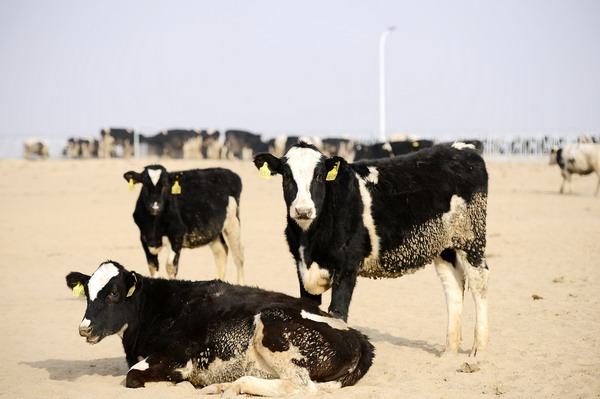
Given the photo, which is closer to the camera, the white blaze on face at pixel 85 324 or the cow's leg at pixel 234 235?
the white blaze on face at pixel 85 324

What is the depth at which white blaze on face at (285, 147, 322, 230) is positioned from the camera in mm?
7567

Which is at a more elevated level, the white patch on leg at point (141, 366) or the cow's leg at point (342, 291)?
the cow's leg at point (342, 291)

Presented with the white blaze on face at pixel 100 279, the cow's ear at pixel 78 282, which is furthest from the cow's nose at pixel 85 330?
the cow's ear at pixel 78 282

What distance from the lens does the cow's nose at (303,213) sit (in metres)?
7.50

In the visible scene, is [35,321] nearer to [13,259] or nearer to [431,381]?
[431,381]

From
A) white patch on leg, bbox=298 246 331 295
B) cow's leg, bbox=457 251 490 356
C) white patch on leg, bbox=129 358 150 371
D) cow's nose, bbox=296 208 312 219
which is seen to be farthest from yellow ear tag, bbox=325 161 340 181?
white patch on leg, bbox=129 358 150 371

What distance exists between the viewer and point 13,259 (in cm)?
1823

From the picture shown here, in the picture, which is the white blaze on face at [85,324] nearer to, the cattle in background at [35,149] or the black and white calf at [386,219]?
the black and white calf at [386,219]

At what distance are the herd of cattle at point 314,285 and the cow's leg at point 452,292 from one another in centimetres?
1

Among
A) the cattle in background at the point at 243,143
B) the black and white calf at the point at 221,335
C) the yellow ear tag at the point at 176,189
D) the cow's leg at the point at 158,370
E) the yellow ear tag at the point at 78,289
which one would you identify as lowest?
the cattle in background at the point at 243,143

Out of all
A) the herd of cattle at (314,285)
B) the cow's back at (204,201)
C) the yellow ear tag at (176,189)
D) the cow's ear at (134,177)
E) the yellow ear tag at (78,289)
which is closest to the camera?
the herd of cattle at (314,285)

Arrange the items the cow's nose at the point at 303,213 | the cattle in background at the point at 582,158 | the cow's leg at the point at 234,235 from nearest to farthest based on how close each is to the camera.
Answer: the cow's nose at the point at 303,213, the cow's leg at the point at 234,235, the cattle in background at the point at 582,158

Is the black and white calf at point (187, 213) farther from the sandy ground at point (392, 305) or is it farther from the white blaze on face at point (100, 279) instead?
the white blaze on face at point (100, 279)

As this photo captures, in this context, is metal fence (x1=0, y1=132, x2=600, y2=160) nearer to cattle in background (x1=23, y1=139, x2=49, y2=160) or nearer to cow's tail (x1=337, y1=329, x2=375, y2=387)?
cattle in background (x1=23, y1=139, x2=49, y2=160)
